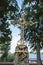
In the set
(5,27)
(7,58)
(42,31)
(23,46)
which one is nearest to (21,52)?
(23,46)

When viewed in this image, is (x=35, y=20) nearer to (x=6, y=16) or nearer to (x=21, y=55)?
(x=6, y=16)

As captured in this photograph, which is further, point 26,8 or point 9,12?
point 26,8

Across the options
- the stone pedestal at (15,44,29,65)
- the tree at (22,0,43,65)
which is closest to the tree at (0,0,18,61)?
the tree at (22,0,43,65)

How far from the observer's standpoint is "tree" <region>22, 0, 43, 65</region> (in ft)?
102

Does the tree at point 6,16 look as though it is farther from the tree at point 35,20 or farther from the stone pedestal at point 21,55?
the stone pedestal at point 21,55

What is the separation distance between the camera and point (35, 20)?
3102 cm

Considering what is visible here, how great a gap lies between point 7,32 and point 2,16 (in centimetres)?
140

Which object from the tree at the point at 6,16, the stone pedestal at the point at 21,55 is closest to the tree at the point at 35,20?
the tree at the point at 6,16

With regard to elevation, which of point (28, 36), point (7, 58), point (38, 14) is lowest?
point (7, 58)

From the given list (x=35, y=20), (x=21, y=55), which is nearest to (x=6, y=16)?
(x=35, y=20)

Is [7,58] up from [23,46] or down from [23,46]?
down

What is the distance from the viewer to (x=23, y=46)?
1875 centimetres

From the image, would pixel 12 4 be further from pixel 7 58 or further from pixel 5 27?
pixel 7 58

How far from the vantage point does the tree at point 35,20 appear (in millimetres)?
31016
